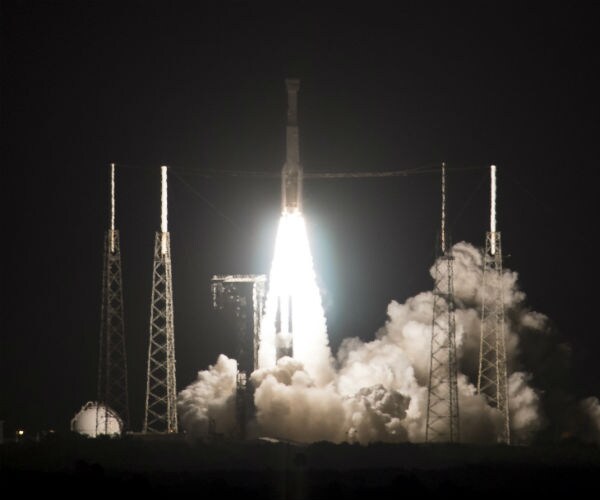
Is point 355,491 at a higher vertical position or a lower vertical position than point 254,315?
lower

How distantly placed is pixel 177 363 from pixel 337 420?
68.2ft

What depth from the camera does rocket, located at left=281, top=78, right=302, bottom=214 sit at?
397ft

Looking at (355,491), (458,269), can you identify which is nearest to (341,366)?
(458,269)

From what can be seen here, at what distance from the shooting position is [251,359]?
4722 inches

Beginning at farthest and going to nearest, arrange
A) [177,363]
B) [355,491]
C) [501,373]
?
[177,363]
[501,373]
[355,491]

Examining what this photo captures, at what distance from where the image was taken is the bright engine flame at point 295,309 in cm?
12125

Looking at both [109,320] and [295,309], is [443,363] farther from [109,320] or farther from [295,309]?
[109,320]

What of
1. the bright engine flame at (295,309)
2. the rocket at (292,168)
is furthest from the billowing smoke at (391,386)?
the rocket at (292,168)

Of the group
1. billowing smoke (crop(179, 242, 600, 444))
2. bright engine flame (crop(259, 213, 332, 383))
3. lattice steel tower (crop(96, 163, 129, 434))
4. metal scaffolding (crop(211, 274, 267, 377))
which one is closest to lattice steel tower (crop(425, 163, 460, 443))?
billowing smoke (crop(179, 242, 600, 444))

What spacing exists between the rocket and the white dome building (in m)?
11.2

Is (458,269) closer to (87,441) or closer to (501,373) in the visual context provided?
(501,373)

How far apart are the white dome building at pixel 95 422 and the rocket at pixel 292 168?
11.2 meters

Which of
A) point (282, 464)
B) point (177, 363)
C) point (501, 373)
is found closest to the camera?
point (282, 464)

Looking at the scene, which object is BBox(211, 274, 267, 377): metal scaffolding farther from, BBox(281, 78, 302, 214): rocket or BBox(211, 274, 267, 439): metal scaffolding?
BBox(281, 78, 302, 214): rocket
